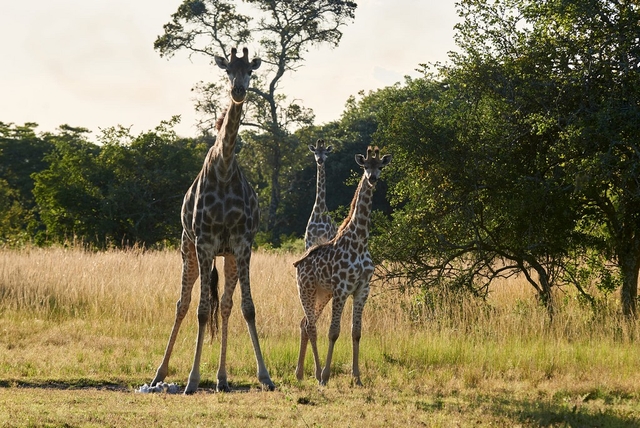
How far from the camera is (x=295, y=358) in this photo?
36.9 ft

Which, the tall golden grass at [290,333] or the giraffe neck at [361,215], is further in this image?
the tall golden grass at [290,333]

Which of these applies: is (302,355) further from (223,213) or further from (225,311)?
(223,213)

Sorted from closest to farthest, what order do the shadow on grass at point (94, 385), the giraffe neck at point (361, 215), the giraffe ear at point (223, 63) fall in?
the giraffe ear at point (223, 63) → the shadow on grass at point (94, 385) → the giraffe neck at point (361, 215)

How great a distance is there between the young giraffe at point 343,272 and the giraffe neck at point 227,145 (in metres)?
1.47

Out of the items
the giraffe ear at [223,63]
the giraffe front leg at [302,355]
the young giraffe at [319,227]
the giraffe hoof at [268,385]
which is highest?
the giraffe ear at [223,63]

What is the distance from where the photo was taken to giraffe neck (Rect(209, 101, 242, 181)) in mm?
9320

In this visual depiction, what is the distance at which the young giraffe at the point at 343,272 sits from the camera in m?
9.60

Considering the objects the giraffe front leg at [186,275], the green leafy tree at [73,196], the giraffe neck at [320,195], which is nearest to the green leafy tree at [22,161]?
the green leafy tree at [73,196]

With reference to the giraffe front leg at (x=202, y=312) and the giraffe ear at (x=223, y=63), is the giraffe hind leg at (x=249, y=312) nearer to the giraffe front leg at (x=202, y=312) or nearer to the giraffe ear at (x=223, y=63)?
the giraffe front leg at (x=202, y=312)

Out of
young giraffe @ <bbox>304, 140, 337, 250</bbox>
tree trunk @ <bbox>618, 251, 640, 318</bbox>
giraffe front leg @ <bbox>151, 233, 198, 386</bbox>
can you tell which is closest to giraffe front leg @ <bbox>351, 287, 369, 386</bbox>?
giraffe front leg @ <bbox>151, 233, 198, 386</bbox>

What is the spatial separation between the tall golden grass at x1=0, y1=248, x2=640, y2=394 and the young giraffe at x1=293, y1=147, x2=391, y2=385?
0.68 metres

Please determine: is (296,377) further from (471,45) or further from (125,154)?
(125,154)

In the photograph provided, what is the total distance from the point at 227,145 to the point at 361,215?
5.80ft

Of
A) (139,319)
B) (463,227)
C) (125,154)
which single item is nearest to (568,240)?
(463,227)
